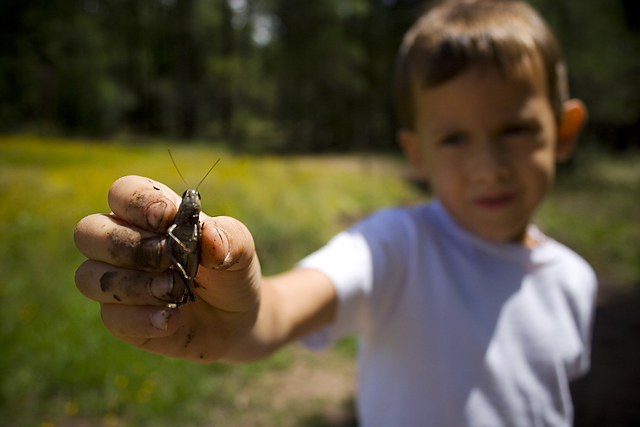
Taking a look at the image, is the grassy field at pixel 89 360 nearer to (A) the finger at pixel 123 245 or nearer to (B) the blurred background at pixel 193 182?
(B) the blurred background at pixel 193 182

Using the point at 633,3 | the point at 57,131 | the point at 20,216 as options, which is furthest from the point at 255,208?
the point at 633,3

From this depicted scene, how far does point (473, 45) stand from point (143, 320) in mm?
1845

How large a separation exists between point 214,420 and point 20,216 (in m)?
3.55

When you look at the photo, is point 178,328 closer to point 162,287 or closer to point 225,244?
point 162,287

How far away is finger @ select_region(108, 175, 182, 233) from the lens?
2.55 feet

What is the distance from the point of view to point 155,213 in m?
0.79

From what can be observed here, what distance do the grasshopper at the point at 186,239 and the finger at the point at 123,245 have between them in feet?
0.06

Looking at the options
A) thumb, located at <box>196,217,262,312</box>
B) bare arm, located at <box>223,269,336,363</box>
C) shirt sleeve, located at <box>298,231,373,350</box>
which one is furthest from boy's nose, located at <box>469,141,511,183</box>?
thumb, located at <box>196,217,262,312</box>

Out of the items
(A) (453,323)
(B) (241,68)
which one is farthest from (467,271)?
(B) (241,68)

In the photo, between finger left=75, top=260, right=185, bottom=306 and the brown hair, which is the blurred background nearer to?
finger left=75, top=260, right=185, bottom=306

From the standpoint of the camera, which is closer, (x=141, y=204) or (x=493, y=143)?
(x=141, y=204)

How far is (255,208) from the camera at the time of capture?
24.6 ft

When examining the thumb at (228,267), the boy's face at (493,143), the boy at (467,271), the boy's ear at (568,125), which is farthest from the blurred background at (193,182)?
the boy's ear at (568,125)

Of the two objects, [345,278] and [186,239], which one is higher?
[186,239]
